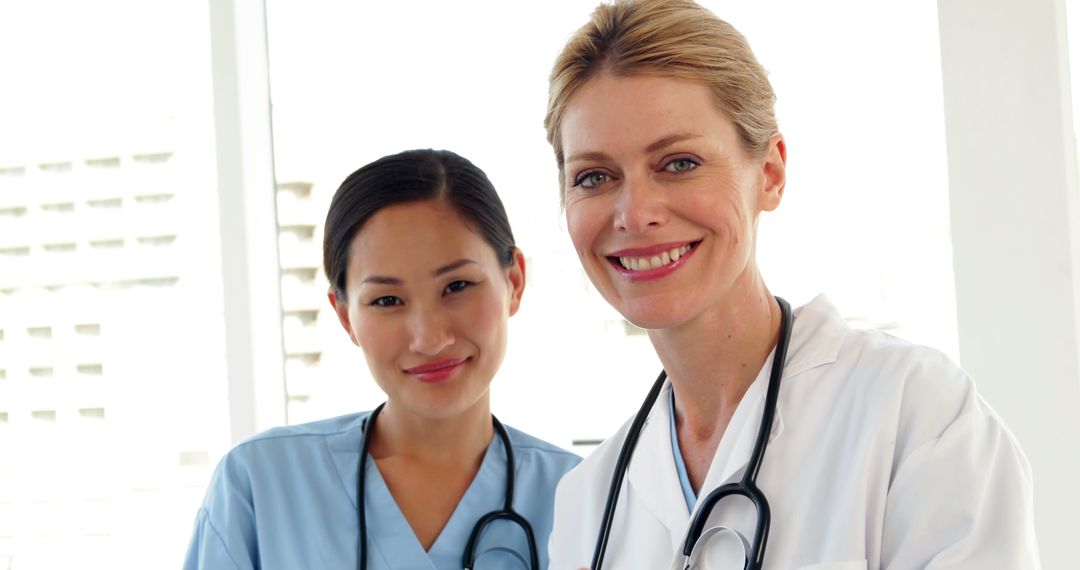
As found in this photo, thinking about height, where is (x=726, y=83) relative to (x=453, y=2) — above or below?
below

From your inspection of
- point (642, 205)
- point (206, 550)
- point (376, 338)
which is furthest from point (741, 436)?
point (206, 550)

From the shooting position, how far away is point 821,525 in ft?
3.17

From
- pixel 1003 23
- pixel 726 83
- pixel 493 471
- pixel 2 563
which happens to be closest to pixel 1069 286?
pixel 1003 23

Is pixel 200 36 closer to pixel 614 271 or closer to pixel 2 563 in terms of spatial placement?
pixel 2 563

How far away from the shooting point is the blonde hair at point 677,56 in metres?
1.04

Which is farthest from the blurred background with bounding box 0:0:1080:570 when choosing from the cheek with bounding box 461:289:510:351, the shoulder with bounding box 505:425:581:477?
the cheek with bounding box 461:289:510:351

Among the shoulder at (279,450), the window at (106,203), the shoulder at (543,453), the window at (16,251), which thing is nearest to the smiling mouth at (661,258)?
the shoulder at (543,453)

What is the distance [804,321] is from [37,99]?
2.15 metres

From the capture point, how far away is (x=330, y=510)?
1.51m

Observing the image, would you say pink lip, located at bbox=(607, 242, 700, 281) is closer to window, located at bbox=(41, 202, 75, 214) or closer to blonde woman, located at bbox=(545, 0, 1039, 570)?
blonde woman, located at bbox=(545, 0, 1039, 570)

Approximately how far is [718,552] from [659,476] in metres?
0.16

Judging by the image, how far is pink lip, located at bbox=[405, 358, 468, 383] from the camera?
1494 millimetres

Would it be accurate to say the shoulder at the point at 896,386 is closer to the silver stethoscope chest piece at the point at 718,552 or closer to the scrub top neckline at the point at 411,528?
the silver stethoscope chest piece at the point at 718,552

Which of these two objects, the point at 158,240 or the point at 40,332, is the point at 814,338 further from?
the point at 40,332
